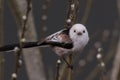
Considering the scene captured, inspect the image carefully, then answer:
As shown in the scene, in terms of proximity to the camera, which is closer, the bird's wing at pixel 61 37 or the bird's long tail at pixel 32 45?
the bird's long tail at pixel 32 45

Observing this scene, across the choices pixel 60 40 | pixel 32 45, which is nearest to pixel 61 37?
pixel 60 40

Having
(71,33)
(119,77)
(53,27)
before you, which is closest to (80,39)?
Answer: (71,33)

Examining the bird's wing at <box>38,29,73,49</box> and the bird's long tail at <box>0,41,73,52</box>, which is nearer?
the bird's long tail at <box>0,41,73,52</box>

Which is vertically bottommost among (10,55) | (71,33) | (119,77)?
(10,55)

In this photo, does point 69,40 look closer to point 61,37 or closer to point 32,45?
point 61,37

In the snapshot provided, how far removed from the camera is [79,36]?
1.44m

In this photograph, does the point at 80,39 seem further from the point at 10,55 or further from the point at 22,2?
the point at 10,55

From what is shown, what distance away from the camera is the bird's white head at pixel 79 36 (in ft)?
4.60

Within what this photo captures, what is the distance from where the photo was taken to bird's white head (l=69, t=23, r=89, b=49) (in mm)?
1402

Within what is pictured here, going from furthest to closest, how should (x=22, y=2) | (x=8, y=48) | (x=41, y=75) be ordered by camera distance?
(x=41, y=75), (x=22, y=2), (x=8, y=48)

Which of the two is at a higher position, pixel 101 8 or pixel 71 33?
pixel 71 33

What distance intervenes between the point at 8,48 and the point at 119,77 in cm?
36

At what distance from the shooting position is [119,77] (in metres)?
1.35

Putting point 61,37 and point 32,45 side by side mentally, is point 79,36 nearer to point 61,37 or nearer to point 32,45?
point 61,37
